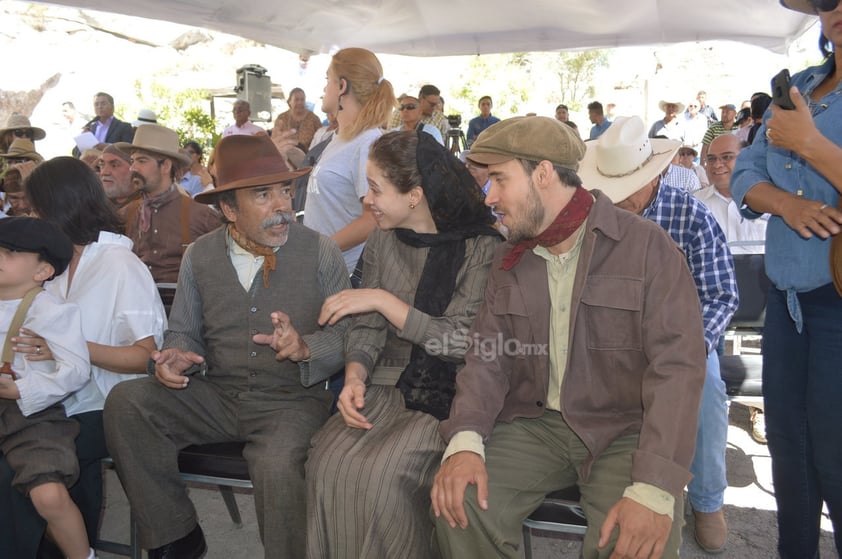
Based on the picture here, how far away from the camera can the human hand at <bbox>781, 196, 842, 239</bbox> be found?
1.77 metres

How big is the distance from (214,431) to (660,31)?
5.31m

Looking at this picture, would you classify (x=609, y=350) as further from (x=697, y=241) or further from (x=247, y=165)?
(x=247, y=165)

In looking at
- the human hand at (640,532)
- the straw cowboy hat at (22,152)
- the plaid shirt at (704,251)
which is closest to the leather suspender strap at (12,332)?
the human hand at (640,532)

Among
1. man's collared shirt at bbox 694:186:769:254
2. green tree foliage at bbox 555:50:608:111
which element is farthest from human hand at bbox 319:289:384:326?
green tree foliage at bbox 555:50:608:111

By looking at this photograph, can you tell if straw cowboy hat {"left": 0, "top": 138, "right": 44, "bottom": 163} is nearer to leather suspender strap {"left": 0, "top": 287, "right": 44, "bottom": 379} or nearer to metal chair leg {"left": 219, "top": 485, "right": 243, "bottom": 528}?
leather suspender strap {"left": 0, "top": 287, "right": 44, "bottom": 379}

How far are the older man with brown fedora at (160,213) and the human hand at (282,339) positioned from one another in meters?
1.95

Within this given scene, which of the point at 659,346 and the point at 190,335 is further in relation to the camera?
the point at 190,335

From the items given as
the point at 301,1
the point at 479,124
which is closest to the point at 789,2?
the point at 301,1

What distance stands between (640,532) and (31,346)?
6.94 feet

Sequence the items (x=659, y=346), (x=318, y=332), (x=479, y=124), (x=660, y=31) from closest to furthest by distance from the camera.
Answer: (x=659, y=346) → (x=318, y=332) → (x=660, y=31) → (x=479, y=124)

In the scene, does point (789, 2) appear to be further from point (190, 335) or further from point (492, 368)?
point (190, 335)

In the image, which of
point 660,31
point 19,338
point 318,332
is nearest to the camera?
point 19,338

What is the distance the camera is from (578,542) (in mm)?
3104

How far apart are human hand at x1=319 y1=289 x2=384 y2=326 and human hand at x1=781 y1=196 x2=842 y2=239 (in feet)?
4.12
